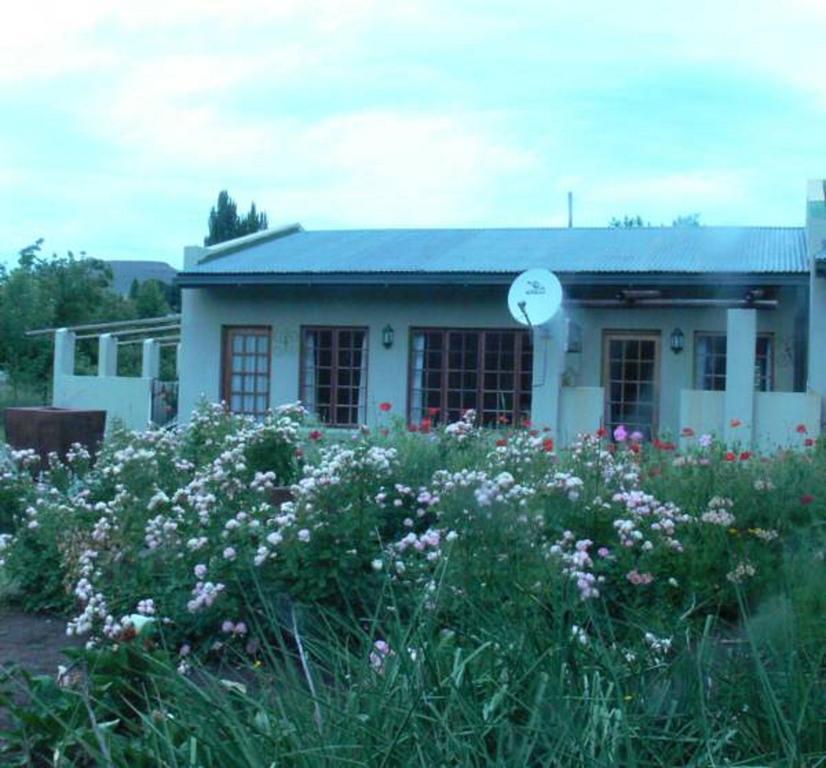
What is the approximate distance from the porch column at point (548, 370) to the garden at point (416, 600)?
5.73 metres

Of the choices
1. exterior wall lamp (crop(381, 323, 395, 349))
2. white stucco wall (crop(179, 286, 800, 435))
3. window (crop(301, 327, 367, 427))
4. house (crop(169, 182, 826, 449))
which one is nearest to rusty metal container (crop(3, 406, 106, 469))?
house (crop(169, 182, 826, 449))

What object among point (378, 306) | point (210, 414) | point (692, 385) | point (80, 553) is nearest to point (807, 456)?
point (210, 414)

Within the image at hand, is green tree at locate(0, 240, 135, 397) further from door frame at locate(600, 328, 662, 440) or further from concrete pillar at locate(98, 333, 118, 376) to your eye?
door frame at locate(600, 328, 662, 440)

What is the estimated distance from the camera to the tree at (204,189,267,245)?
45438mm

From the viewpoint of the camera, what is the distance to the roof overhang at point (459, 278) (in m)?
15.7

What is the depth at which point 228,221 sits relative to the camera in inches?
1806

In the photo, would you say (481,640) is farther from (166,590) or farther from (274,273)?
(274,273)

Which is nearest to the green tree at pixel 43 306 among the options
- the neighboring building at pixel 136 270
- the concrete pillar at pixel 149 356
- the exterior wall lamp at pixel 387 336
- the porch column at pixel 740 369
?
the concrete pillar at pixel 149 356

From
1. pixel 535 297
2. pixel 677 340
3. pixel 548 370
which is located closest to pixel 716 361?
pixel 677 340

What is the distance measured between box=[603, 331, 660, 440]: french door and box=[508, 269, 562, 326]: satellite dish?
5.83ft

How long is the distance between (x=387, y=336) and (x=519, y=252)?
90.2 inches

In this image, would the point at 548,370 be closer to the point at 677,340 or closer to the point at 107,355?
the point at 677,340

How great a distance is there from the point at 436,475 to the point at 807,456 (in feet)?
10.3

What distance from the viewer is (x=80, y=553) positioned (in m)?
6.75
